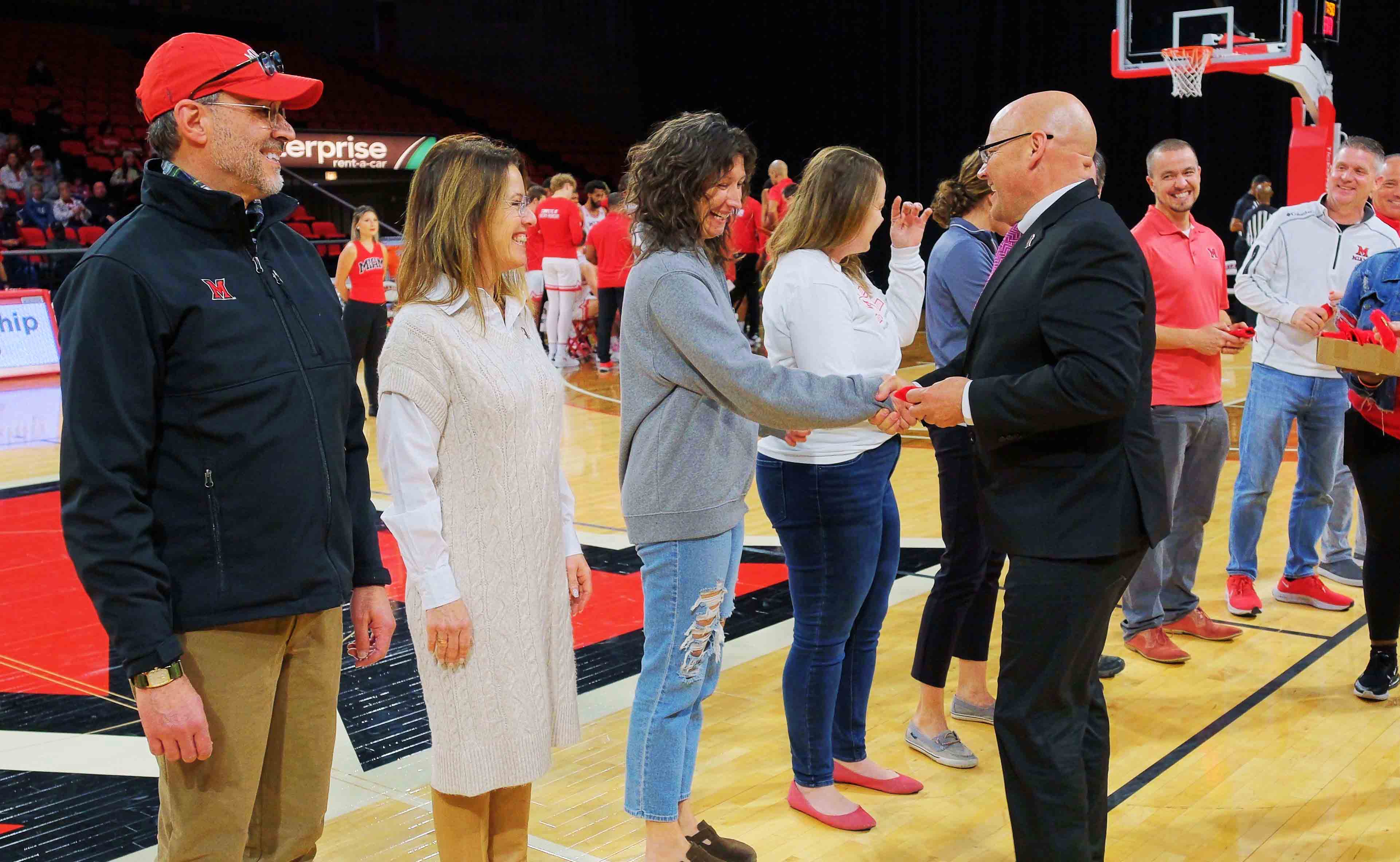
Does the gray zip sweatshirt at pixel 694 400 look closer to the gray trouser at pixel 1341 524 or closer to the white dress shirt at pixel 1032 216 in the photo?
the white dress shirt at pixel 1032 216

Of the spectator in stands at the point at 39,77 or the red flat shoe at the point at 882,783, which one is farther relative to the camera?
the spectator in stands at the point at 39,77

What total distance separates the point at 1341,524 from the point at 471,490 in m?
4.28

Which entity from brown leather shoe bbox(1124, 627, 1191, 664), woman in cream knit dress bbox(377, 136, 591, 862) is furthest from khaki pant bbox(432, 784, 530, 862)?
brown leather shoe bbox(1124, 627, 1191, 664)

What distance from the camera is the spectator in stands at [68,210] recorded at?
14039mm

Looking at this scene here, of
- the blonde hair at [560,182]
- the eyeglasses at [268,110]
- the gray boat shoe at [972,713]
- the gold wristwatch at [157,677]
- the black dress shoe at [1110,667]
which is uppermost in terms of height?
the eyeglasses at [268,110]

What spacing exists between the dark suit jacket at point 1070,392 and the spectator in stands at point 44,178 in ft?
48.2

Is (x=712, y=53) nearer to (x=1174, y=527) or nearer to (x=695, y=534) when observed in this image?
(x=1174, y=527)

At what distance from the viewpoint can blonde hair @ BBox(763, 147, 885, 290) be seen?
2873 mm

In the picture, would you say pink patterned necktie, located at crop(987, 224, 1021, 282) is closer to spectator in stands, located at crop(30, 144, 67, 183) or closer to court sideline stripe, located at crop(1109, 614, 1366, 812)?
court sideline stripe, located at crop(1109, 614, 1366, 812)

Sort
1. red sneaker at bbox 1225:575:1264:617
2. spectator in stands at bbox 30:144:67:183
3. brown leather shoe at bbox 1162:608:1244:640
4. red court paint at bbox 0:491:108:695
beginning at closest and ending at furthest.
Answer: red court paint at bbox 0:491:108:695
brown leather shoe at bbox 1162:608:1244:640
red sneaker at bbox 1225:575:1264:617
spectator in stands at bbox 30:144:67:183

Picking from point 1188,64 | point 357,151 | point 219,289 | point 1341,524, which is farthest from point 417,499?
point 357,151

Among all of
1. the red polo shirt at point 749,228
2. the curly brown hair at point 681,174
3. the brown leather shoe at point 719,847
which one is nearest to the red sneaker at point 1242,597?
the brown leather shoe at point 719,847

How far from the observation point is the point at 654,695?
103 inches

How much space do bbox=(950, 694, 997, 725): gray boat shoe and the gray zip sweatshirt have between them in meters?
1.41
